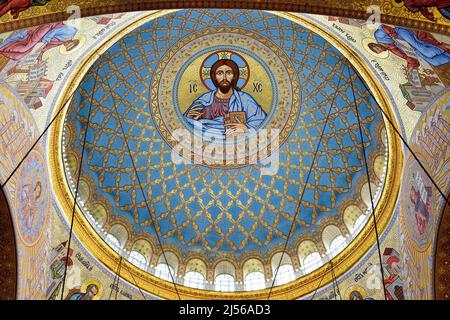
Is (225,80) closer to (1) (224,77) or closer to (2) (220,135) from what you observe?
(1) (224,77)

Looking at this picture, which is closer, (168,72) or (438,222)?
(438,222)

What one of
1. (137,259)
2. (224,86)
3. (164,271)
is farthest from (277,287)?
(224,86)

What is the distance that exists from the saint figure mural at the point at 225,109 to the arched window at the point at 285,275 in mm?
4497

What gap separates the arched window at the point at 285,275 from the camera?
1730 centimetres

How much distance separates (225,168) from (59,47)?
28.0ft

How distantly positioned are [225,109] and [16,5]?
10.3 metres

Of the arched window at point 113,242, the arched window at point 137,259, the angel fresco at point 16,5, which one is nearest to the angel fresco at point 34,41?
the angel fresco at point 16,5

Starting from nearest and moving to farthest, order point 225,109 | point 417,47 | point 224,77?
point 417,47, point 224,77, point 225,109

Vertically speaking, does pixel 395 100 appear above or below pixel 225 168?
below

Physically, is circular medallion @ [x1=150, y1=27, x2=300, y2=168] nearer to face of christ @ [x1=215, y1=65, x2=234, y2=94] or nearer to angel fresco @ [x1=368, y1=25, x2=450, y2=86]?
face of christ @ [x1=215, y1=65, x2=234, y2=94]

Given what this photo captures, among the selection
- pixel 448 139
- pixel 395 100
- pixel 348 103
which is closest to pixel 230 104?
pixel 348 103

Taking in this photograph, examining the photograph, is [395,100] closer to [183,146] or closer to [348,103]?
[348,103]

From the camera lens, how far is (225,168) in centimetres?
1850

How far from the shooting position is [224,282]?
1788 centimetres
